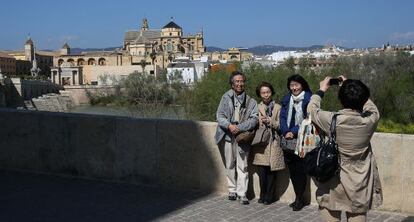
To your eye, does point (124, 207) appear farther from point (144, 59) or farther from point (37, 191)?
point (144, 59)

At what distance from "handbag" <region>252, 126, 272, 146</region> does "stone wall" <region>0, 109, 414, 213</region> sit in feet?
1.56

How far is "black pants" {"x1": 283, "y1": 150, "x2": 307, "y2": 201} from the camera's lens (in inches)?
221

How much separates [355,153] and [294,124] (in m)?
1.91

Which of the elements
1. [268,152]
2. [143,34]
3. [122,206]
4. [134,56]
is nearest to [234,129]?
[268,152]

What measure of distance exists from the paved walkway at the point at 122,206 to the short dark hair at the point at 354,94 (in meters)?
1.96

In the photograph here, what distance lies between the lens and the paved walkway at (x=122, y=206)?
5383 millimetres

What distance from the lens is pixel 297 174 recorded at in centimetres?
566

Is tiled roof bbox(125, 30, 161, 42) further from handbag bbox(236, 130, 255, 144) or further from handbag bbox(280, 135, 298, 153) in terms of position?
handbag bbox(280, 135, 298, 153)

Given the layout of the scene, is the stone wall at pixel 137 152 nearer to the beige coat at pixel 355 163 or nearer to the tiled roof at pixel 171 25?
the beige coat at pixel 355 163

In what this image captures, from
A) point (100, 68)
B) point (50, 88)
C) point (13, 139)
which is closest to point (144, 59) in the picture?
point (100, 68)

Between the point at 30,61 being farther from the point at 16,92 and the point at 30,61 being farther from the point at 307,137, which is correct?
the point at 307,137

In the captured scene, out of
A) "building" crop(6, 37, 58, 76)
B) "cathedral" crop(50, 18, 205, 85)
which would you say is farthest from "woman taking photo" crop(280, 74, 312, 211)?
"building" crop(6, 37, 58, 76)

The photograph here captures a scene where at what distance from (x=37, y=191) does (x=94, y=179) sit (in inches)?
33.5

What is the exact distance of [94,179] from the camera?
7.18 metres
